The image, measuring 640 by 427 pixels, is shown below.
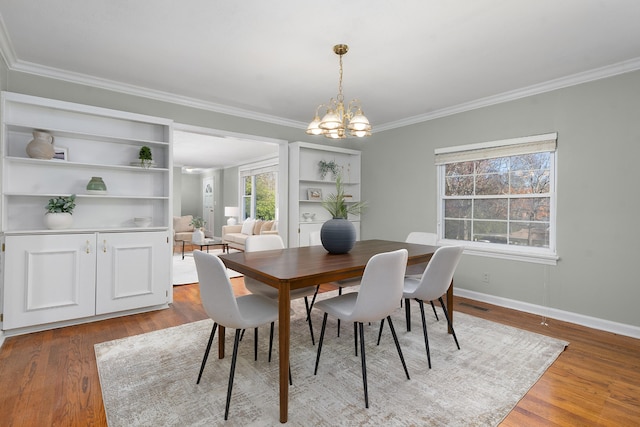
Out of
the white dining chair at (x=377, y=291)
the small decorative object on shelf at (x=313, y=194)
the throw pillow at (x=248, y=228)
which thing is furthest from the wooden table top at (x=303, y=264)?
the throw pillow at (x=248, y=228)

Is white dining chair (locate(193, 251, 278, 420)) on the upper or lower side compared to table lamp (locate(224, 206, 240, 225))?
lower

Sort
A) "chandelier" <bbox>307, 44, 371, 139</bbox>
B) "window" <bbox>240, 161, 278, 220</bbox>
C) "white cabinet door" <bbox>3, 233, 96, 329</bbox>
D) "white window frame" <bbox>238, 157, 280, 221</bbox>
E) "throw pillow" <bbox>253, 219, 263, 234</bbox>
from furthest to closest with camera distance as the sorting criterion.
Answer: "window" <bbox>240, 161, 278, 220</bbox> → "white window frame" <bbox>238, 157, 280, 221</bbox> → "throw pillow" <bbox>253, 219, 263, 234</bbox> → "white cabinet door" <bbox>3, 233, 96, 329</bbox> → "chandelier" <bbox>307, 44, 371, 139</bbox>

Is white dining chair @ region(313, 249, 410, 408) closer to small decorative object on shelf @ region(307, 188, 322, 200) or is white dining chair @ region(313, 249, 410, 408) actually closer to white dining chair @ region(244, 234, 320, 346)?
white dining chair @ region(244, 234, 320, 346)

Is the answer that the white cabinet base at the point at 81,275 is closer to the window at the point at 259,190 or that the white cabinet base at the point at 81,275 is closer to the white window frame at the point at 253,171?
the white window frame at the point at 253,171

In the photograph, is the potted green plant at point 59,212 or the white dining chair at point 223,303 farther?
the potted green plant at point 59,212

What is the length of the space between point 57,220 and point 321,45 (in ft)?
9.25

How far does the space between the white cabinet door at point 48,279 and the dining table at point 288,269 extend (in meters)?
1.64

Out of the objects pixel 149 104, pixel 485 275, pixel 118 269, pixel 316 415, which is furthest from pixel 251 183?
pixel 316 415

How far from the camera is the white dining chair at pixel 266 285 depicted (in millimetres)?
2590

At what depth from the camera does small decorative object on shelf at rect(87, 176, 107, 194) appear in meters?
3.20

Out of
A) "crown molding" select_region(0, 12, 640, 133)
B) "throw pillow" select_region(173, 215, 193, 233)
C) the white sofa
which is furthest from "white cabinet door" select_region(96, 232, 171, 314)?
"throw pillow" select_region(173, 215, 193, 233)

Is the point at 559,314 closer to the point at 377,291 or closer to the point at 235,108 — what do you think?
the point at 377,291

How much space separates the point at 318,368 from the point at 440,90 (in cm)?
308

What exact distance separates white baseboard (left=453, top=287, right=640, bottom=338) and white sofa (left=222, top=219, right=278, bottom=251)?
4.36 m
